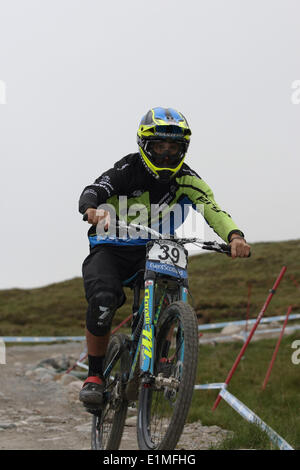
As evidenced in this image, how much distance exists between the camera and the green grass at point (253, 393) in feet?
22.2

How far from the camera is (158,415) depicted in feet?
15.1

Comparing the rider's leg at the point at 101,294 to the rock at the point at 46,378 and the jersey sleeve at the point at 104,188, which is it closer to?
the jersey sleeve at the point at 104,188

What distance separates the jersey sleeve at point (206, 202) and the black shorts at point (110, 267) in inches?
26.6

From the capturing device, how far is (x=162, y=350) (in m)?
4.58

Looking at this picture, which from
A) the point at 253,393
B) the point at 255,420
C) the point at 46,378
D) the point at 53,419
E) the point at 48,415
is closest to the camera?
the point at 255,420

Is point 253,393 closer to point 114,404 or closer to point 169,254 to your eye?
point 114,404

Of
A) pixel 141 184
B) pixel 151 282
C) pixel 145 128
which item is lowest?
pixel 151 282

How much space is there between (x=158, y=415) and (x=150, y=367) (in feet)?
1.68

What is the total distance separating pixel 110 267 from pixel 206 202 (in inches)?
43.2

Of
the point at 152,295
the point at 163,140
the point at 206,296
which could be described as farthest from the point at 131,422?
the point at 206,296

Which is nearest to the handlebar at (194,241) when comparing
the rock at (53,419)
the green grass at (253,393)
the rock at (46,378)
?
the green grass at (253,393)

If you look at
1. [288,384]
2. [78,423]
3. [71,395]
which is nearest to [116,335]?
[78,423]
